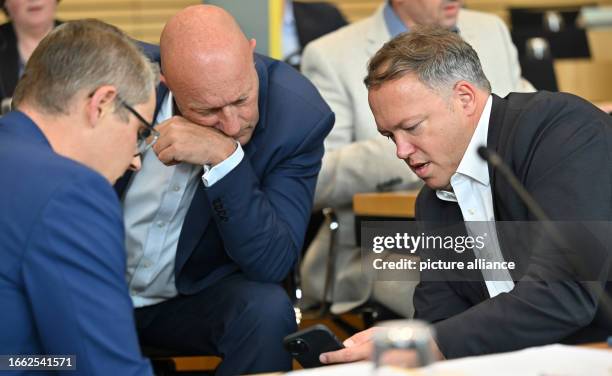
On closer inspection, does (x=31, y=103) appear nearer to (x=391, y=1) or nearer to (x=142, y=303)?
(x=142, y=303)

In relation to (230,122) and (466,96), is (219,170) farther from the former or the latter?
(466,96)

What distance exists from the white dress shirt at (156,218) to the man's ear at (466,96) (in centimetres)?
80

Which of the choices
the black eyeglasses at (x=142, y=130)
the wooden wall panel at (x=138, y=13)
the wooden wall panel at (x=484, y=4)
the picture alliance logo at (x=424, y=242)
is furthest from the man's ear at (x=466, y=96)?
the wooden wall panel at (x=484, y=4)

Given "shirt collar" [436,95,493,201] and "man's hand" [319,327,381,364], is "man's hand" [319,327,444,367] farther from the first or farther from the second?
"shirt collar" [436,95,493,201]

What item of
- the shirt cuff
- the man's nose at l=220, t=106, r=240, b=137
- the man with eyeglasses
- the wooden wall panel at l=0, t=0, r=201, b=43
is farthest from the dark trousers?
the wooden wall panel at l=0, t=0, r=201, b=43

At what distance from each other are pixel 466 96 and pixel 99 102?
91cm

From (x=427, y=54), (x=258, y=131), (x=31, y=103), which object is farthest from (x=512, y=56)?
(x=31, y=103)

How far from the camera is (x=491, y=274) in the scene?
2.39m

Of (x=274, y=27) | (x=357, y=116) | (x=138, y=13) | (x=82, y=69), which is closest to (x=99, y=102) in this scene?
(x=82, y=69)

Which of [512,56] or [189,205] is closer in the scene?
[189,205]

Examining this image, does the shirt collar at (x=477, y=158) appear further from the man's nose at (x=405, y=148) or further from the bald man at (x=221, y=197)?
the bald man at (x=221, y=197)

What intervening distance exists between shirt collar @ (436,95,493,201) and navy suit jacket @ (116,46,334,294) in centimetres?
59

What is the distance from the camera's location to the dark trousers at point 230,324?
2.66 meters

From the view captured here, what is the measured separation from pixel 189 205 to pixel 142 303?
0.31 m
